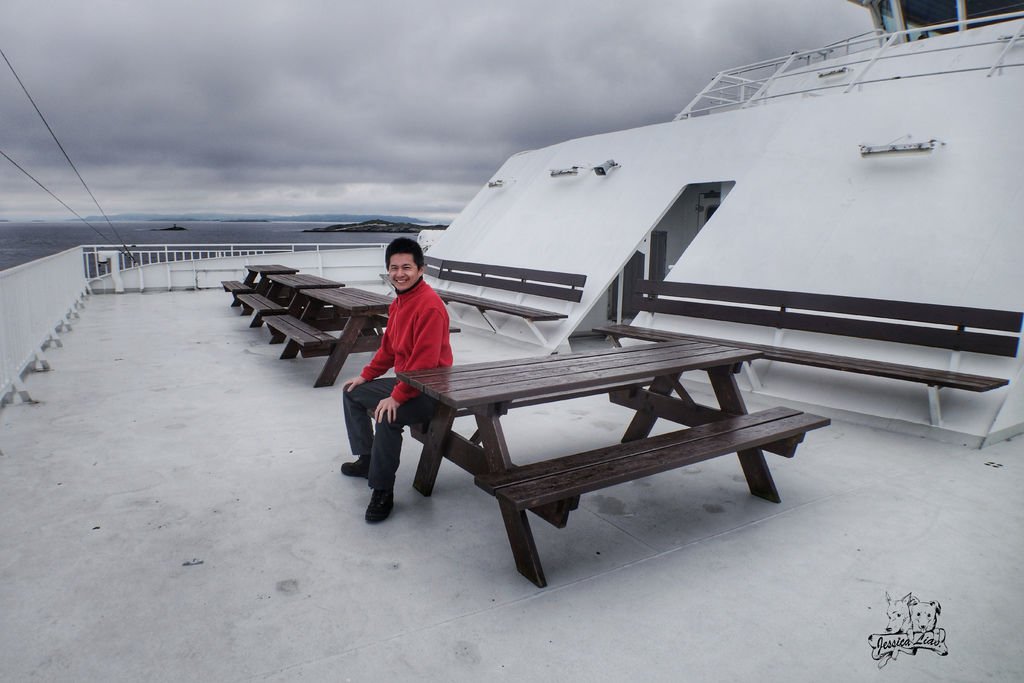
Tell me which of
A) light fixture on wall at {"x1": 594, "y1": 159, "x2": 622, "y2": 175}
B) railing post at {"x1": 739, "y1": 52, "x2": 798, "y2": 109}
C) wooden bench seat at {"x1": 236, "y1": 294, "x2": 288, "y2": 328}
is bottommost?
wooden bench seat at {"x1": 236, "y1": 294, "x2": 288, "y2": 328}

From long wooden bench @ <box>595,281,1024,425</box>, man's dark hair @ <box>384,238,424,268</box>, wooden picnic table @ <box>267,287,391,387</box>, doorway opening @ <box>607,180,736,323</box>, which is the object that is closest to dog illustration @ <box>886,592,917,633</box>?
long wooden bench @ <box>595,281,1024,425</box>

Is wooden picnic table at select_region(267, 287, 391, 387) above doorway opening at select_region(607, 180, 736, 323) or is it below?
below

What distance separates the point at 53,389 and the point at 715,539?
546 cm

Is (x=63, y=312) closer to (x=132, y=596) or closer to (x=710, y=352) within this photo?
(x=132, y=596)

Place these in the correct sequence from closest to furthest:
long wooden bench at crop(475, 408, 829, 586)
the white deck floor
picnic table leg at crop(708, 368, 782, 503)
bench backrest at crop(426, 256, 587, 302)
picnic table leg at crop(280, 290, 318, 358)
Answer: the white deck floor
long wooden bench at crop(475, 408, 829, 586)
picnic table leg at crop(708, 368, 782, 503)
picnic table leg at crop(280, 290, 318, 358)
bench backrest at crop(426, 256, 587, 302)

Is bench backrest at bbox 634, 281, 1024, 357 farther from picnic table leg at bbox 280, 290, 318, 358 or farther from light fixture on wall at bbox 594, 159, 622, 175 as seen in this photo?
picnic table leg at bbox 280, 290, 318, 358

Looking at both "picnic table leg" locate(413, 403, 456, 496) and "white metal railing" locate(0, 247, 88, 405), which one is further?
"white metal railing" locate(0, 247, 88, 405)

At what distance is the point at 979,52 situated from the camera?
848cm

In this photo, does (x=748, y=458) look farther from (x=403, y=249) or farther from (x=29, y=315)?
(x=29, y=315)

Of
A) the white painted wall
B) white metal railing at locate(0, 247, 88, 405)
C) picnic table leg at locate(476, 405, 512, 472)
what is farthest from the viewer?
white metal railing at locate(0, 247, 88, 405)

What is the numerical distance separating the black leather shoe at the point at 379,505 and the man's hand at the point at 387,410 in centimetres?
37

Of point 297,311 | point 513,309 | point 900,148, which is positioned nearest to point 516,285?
point 513,309

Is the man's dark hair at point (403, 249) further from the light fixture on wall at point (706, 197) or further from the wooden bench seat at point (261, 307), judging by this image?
the light fixture on wall at point (706, 197)

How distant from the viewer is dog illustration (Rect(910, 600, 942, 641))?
2.24 m
